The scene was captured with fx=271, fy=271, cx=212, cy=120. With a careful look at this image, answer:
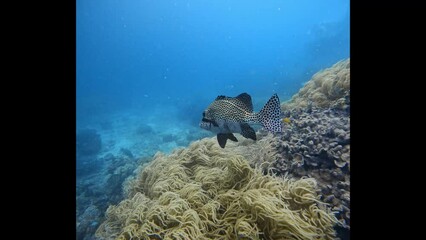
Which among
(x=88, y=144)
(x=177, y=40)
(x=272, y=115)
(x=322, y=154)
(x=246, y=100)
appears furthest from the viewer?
(x=177, y=40)

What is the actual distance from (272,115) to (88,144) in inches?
517

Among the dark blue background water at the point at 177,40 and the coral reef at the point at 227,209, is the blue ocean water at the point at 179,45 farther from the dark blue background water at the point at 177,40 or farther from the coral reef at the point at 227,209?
the coral reef at the point at 227,209

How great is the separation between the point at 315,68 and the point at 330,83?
877 inches

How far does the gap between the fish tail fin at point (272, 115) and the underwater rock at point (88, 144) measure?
12050 mm

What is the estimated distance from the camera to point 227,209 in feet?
9.99

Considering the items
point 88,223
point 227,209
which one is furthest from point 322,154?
point 88,223

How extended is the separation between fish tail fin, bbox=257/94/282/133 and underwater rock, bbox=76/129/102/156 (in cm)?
1205

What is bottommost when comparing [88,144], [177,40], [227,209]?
[227,209]

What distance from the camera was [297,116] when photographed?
15.0ft

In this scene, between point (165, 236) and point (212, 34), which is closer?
point (165, 236)

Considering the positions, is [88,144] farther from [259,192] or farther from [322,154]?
[322,154]

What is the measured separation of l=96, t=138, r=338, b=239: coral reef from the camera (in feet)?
8.92
